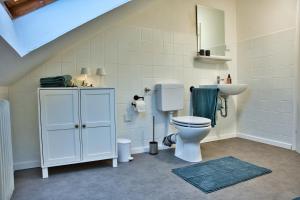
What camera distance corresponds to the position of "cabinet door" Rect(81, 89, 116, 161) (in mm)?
2338

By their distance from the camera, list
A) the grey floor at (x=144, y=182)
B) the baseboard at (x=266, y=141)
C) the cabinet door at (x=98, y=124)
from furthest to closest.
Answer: the baseboard at (x=266, y=141)
the cabinet door at (x=98, y=124)
the grey floor at (x=144, y=182)

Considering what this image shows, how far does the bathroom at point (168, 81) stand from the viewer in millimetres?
2072

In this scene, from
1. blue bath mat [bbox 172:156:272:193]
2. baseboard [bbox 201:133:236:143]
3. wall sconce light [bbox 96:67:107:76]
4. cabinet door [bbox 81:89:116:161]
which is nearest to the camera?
blue bath mat [bbox 172:156:272:193]

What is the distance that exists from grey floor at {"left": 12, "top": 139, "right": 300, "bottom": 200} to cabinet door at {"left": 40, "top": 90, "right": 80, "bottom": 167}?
221 millimetres

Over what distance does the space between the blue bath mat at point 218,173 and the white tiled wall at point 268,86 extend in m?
1.09

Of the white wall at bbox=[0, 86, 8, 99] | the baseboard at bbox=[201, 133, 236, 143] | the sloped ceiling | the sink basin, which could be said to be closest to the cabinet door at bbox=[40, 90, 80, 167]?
the white wall at bbox=[0, 86, 8, 99]

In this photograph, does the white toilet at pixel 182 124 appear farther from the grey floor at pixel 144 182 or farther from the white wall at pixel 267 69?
the white wall at pixel 267 69

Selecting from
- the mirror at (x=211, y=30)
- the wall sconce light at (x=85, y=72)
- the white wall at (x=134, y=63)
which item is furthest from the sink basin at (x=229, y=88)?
the wall sconce light at (x=85, y=72)

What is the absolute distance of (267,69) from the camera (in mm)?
3332

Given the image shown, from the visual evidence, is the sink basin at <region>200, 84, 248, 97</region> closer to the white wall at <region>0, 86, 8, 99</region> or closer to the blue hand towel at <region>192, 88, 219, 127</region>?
the blue hand towel at <region>192, 88, 219, 127</region>

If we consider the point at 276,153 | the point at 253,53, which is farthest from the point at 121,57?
the point at 276,153

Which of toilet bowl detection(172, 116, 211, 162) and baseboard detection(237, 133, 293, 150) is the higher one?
toilet bowl detection(172, 116, 211, 162)

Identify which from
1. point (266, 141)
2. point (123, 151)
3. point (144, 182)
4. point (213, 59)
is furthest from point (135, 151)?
point (266, 141)

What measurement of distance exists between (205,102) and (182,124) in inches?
27.5
